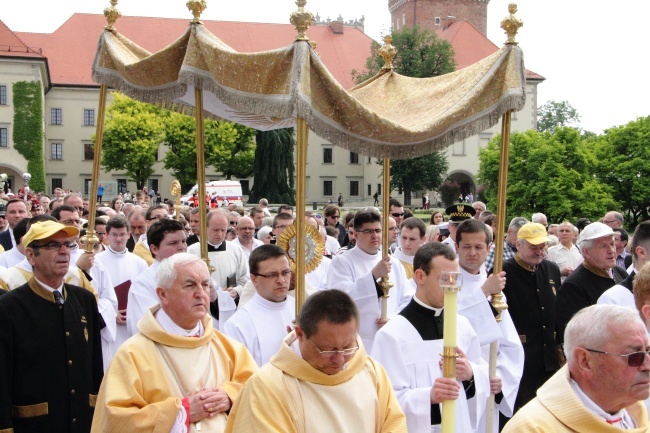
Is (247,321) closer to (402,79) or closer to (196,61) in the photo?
(196,61)

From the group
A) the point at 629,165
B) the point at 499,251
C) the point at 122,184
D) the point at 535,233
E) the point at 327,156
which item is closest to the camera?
the point at 499,251

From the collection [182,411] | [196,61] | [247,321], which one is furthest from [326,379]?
[196,61]

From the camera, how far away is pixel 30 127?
53406mm

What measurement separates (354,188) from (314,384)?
6224 centimetres

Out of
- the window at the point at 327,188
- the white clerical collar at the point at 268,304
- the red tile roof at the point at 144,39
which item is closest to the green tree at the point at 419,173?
the red tile roof at the point at 144,39

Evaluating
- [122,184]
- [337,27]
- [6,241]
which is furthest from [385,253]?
[337,27]

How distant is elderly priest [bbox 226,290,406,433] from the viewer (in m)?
3.30

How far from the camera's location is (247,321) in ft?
16.9

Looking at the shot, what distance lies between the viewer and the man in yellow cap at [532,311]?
6848 millimetres

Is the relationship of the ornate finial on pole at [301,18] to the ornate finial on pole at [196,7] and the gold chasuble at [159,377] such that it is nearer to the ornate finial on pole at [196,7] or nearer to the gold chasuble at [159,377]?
the ornate finial on pole at [196,7]

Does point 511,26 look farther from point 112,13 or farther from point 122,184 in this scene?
point 122,184

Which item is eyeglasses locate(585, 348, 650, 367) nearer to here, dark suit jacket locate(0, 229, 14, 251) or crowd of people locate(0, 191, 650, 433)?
crowd of people locate(0, 191, 650, 433)

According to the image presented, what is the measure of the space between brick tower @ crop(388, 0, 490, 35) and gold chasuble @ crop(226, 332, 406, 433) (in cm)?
Result: 6373

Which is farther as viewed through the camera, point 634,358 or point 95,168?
point 95,168
